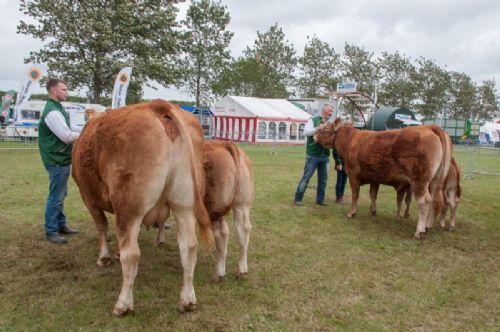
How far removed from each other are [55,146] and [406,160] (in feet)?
16.3

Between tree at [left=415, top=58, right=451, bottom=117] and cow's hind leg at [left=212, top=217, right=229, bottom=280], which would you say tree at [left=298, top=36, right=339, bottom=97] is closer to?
tree at [left=415, top=58, right=451, bottom=117]

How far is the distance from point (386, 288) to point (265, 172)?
8.90 m

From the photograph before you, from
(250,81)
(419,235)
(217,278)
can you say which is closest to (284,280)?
(217,278)

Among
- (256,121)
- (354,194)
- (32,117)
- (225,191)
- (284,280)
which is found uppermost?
(256,121)

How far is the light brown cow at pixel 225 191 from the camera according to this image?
388 centimetres

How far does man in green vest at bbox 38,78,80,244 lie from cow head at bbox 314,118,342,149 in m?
4.38

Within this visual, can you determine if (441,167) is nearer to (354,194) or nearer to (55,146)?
(354,194)

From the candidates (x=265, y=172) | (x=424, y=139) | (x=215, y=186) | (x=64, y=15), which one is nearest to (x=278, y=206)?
(x=424, y=139)

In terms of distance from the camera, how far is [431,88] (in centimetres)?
4881

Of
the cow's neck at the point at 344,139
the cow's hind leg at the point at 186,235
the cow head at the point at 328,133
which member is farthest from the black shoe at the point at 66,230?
the cow's neck at the point at 344,139

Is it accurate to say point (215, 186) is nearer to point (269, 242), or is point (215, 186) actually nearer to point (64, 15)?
point (269, 242)

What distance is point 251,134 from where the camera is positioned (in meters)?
28.9

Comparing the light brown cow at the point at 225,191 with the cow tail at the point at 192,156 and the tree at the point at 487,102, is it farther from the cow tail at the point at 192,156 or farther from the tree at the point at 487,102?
the tree at the point at 487,102

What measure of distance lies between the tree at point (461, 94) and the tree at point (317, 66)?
15.8 metres
